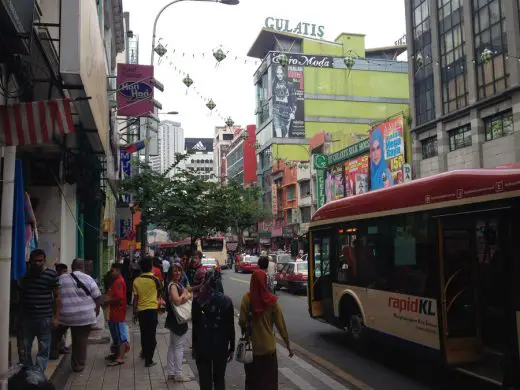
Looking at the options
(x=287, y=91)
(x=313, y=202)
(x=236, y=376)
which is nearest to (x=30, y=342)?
(x=236, y=376)

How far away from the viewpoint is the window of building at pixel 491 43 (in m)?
29.6

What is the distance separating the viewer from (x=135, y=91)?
763 inches

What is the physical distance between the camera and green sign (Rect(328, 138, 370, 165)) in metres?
44.0

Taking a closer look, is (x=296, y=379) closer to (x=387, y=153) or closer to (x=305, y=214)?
(x=387, y=153)

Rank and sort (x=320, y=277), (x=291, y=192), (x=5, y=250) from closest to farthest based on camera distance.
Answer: (x=5, y=250)
(x=320, y=277)
(x=291, y=192)

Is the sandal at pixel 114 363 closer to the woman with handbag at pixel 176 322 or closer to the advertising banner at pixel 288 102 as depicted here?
the woman with handbag at pixel 176 322

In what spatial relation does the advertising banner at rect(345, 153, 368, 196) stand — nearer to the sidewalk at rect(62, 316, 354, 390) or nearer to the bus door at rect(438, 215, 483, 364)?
the sidewalk at rect(62, 316, 354, 390)

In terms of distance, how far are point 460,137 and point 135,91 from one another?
22288 mm

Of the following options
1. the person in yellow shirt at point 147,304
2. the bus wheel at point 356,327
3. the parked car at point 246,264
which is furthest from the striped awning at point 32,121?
the parked car at point 246,264

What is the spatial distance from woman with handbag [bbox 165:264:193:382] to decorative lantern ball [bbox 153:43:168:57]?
39.3 ft

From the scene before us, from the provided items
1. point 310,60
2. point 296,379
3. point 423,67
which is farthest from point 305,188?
point 296,379

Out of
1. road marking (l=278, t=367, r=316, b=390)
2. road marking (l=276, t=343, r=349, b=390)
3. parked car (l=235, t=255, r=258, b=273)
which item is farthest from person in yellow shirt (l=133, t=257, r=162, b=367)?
parked car (l=235, t=255, r=258, b=273)

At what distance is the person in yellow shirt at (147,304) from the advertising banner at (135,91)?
11.6m

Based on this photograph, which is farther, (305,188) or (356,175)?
(305,188)
